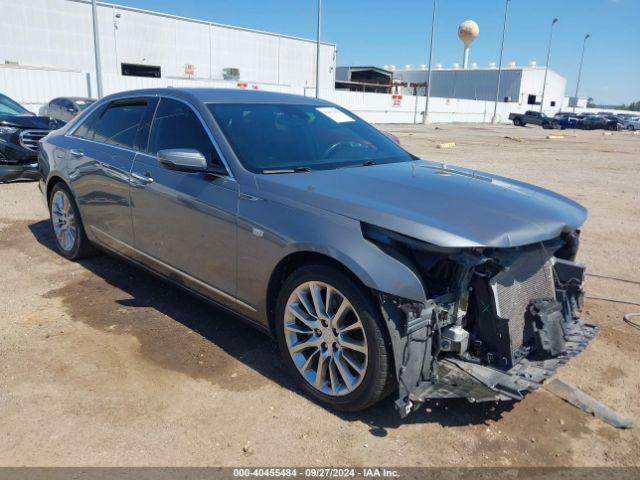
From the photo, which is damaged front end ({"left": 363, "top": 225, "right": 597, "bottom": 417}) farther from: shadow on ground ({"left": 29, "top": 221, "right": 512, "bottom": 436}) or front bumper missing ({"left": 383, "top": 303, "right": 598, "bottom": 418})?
shadow on ground ({"left": 29, "top": 221, "right": 512, "bottom": 436})

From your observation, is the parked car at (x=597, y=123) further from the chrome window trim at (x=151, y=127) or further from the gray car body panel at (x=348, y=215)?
the chrome window trim at (x=151, y=127)

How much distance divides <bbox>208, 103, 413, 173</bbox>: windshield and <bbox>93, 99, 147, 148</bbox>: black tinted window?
0.97 metres

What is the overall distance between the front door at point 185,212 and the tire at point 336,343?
55cm

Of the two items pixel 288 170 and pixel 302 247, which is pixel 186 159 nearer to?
pixel 288 170

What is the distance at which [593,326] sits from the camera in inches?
131

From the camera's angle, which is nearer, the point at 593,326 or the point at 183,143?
the point at 593,326

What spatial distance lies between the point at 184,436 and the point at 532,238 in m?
2.09

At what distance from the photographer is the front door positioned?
3.36m

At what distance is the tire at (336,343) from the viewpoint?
2.63 meters

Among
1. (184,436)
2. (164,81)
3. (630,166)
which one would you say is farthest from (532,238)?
(164,81)

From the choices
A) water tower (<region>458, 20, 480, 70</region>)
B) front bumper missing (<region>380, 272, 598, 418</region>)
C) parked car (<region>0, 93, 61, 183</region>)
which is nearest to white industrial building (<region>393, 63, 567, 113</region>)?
water tower (<region>458, 20, 480, 70</region>)

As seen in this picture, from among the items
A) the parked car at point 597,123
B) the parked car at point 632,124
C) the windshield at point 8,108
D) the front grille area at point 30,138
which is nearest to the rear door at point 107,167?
the front grille area at point 30,138

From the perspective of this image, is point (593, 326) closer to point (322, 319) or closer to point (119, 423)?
point (322, 319)

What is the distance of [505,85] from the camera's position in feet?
248
